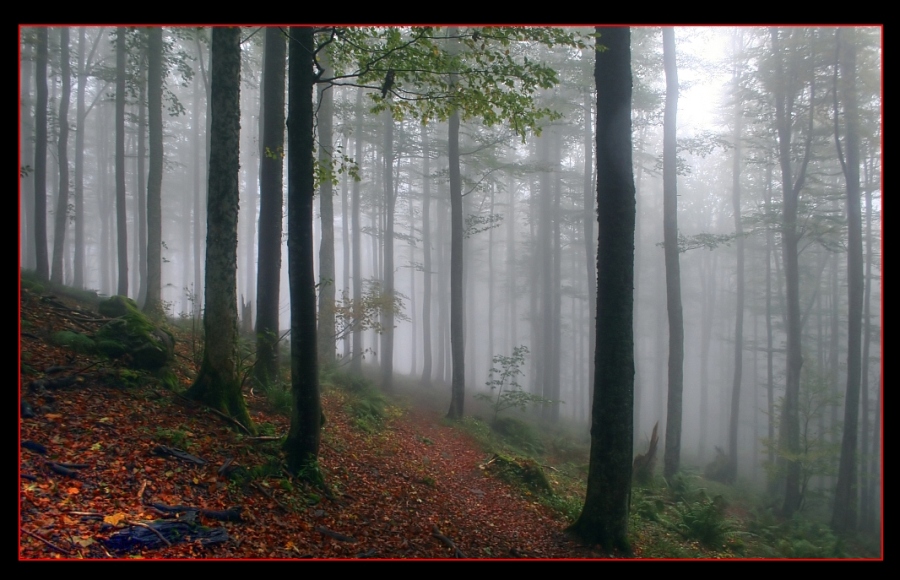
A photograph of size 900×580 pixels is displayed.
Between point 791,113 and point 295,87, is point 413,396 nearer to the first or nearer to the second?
point 295,87

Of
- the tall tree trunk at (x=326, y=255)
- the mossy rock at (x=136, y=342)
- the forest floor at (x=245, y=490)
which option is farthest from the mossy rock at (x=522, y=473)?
the tall tree trunk at (x=326, y=255)

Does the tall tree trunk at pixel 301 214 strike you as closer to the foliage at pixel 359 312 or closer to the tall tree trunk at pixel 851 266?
the foliage at pixel 359 312

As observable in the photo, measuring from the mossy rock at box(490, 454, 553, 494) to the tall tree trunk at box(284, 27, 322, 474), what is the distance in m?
5.18

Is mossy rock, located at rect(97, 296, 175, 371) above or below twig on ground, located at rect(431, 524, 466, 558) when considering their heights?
above

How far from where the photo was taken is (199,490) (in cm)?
525

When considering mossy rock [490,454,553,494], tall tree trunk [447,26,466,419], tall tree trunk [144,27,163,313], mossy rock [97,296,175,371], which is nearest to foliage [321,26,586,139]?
mossy rock [97,296,175,371]

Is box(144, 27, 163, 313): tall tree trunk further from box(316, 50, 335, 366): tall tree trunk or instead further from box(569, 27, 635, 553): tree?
box(569, 27, 635, 553): tree

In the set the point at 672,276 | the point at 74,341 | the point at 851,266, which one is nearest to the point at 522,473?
the point at 672,276

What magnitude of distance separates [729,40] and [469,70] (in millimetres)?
25223

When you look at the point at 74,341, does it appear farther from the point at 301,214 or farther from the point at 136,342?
the point at 301,214

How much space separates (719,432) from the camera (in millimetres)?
44125

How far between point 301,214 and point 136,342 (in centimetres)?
437

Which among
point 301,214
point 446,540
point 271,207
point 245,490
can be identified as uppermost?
point 271,207

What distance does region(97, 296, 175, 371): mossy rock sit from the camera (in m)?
7.51
